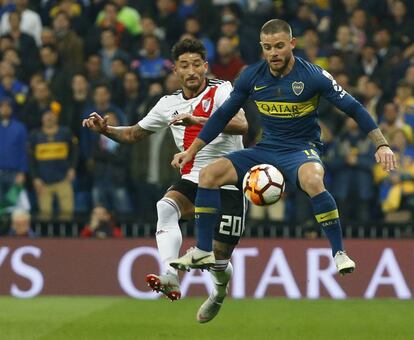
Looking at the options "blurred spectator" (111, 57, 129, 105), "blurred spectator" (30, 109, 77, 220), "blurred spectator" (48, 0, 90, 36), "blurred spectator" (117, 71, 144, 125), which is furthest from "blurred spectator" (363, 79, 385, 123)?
"blurred spectator" (48, 0, 90, 36)

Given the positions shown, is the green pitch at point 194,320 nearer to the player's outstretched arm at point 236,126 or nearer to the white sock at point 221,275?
the white sock at point 221,275

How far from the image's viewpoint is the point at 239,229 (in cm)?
1216

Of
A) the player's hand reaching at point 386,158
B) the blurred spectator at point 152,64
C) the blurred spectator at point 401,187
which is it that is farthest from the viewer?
the blurred spectator at point 152,64

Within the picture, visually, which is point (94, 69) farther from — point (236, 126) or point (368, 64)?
point (236, 126)

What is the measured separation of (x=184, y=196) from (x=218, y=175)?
841mm

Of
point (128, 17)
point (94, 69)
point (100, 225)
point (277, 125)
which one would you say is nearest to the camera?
point (277, 125)

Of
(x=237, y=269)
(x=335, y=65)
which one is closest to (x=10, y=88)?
(x=335, y=65)

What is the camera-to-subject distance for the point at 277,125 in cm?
1153

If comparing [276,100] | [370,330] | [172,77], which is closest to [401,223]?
[172,77]

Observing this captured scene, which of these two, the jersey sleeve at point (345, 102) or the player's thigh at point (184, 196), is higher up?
the jersey sleeve at point (345, 102)

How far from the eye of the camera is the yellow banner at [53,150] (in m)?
18.2

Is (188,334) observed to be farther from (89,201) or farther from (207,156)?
(89,201)

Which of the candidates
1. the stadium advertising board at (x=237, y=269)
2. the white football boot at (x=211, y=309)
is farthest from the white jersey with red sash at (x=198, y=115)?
the stadium advertising board at (x=237, y=269)

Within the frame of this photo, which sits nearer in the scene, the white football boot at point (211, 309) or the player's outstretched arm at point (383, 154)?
the player's outstretched arm at point (383, 154)
